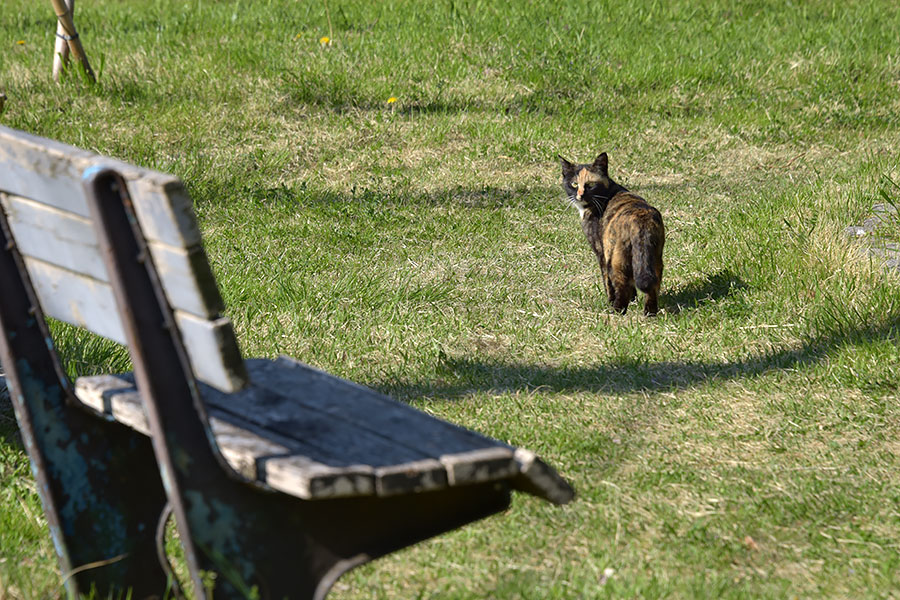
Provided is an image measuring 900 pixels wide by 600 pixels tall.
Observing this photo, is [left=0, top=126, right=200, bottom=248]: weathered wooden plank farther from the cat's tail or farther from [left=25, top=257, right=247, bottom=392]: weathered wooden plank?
the cat's tail

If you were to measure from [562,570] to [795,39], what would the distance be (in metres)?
8.43

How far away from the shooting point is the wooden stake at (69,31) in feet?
24.0

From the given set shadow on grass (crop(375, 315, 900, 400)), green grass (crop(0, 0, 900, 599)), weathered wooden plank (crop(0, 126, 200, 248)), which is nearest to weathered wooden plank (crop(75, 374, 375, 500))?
weathered wooden plank (crop(0, 126, 200, 248))

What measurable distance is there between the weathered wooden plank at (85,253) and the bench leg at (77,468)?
0.06 meters

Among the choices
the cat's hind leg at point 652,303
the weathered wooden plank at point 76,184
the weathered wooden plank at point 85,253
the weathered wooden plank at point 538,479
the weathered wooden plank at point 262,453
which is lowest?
the cat's hind leg at point 652,303

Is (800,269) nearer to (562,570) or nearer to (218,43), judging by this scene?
(562,570)

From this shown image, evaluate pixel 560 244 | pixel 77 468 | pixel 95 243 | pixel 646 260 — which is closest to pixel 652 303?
pixel 646 260

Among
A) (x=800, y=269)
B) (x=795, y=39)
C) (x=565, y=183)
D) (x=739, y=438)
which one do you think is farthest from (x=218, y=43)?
(x=739, y=438)

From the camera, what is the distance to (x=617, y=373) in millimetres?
4234

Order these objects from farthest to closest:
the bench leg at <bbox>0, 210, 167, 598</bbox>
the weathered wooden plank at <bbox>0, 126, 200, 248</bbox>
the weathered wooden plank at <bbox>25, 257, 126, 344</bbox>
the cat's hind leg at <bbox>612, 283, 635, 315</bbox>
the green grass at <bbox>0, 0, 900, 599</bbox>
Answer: the cat's hind leg at <bbox>612, 283, 635, 315</bbox> < the green grass at <bbox>0, 0, 900, 599</bbox> < the bench leg at <bbox>0, 210, 167, 598</bbox> < the weathered wooden plank at <bbox>25, 257, 126, 344</bbox> < the weathered wooden plank at <bbox>0, 126, 200, 248</bbox>

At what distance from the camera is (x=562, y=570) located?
279 cm

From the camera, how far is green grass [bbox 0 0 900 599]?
119 inches

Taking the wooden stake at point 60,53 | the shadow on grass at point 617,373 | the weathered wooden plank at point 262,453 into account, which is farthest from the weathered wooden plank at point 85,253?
the wooden stake at point 60,53

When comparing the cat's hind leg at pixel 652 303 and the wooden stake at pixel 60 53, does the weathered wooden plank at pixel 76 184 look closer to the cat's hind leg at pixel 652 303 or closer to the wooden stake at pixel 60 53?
the cat's hind leg at pixel 652 303
